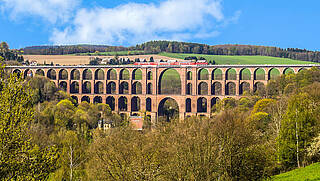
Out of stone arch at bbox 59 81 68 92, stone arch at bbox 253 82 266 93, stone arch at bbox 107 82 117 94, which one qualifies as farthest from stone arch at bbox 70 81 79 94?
stone arch at bbox 253 82 266 93

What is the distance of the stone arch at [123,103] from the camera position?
94.0 meters

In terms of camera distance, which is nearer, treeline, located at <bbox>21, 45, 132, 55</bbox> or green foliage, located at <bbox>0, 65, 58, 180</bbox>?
green foliage, located at <bbox>0, 65, 58, 180</bbox>

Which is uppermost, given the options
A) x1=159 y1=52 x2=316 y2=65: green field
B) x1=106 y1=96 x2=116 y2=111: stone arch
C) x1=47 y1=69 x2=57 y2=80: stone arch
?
x1=159 y1=52 x2=316 y2=65: green field

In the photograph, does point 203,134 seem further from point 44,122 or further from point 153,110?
point 153,110

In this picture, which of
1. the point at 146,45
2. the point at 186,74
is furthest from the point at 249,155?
the point at 146,45

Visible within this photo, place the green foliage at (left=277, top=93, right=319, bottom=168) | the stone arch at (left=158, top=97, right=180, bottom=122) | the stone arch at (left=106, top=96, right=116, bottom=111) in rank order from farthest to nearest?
the stone arch at (left=106, top=96, right=116, bottom=111), the stone arch at (left=158, top=97, right=180, bottom=122), the green foliage at (left=277, top=93, right=319, bottom=168)

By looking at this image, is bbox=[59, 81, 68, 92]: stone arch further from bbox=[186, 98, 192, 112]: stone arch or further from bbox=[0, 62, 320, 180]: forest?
bbox=[0, 62, 320, 180]: forest

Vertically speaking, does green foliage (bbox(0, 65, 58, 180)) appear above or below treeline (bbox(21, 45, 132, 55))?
below

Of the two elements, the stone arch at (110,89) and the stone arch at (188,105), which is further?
the stone arch at (110,89)

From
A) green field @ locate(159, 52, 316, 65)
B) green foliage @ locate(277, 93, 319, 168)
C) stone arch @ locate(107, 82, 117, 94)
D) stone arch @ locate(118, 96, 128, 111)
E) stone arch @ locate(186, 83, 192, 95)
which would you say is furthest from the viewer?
green field @ locate(159, 52, 316, 65)

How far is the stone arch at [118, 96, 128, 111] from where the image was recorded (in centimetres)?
9397

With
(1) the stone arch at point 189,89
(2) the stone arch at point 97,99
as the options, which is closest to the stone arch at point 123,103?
(2) the stone arch at point 97,99

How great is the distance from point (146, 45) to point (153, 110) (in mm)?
70128

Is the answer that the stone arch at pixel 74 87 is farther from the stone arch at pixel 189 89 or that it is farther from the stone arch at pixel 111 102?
the stone arch at pixel 189 89
